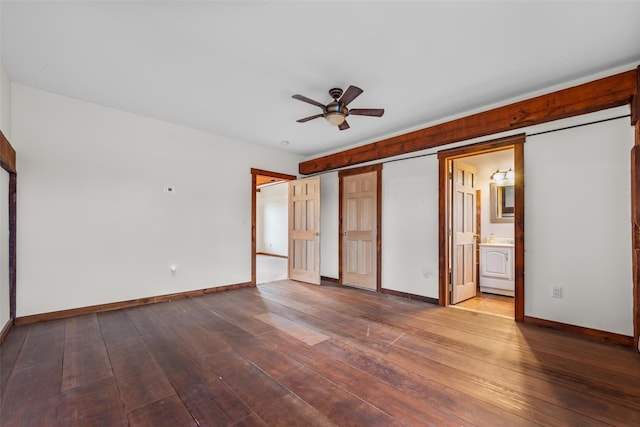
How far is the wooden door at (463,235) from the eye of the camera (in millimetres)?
3971

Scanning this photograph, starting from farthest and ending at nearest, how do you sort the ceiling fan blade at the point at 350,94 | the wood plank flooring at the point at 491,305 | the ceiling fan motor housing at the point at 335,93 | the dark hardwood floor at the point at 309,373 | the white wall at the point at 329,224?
1. the white wall at the point at 329,224
2. the wood plank flooring at the point at 491,305
3. the ceiling fan motor housing at the point at 335,93
4. the ceiling fan blade at the point at 350,94
5. the dark hardwood floor at the point at 309,373

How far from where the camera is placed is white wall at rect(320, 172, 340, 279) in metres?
5.34

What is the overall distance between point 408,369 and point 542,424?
81cm

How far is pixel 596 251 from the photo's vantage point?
9.08 ft

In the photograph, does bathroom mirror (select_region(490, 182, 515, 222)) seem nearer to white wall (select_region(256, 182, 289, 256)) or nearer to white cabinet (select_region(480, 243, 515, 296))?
white cabinet (select_region(480, 243, 515, 296))

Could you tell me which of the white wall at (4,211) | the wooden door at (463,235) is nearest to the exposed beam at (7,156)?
the white wall at (4,211)

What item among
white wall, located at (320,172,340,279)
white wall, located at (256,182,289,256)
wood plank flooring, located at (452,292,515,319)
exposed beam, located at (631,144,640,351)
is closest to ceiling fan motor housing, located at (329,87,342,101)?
white wall, located at (320,172,340,279)

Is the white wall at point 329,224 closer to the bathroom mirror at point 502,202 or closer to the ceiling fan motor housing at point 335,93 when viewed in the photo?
the ceiling fan motor housing at point 335,93

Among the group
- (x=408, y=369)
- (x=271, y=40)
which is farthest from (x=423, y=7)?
(x=408, y=369)

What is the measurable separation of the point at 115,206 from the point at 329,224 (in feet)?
11.3

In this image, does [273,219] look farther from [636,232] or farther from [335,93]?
[636,232]

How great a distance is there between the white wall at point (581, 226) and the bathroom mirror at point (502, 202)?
2.10 metres

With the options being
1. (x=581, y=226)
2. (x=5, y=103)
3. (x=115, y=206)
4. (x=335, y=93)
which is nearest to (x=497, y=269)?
(x=581, y=226)

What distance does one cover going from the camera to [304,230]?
5453mm
